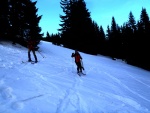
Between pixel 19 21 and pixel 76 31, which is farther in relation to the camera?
pixel 76 31

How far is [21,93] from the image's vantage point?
7.54 metres

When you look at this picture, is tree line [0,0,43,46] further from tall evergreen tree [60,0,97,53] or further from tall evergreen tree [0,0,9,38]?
tall evergreen tree [60,0,97,53]

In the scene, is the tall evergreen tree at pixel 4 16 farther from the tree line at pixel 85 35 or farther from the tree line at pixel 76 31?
the tree line at pixel 85 35

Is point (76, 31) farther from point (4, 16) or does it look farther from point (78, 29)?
point (4, 16)

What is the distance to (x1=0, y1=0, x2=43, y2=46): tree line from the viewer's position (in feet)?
83.7

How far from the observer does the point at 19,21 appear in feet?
88.9

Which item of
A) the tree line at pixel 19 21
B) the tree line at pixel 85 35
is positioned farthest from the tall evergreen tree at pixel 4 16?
the tree line at pixel 85 35

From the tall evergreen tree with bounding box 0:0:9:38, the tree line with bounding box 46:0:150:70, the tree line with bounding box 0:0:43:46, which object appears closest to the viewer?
the tall evergreen tree with bounding box 0:0:9:38

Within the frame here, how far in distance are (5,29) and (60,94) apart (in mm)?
20556

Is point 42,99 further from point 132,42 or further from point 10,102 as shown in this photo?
point 132,42

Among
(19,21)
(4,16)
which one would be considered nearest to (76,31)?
(19,21)

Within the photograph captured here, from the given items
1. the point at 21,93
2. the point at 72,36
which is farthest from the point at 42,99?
the point at 72,36

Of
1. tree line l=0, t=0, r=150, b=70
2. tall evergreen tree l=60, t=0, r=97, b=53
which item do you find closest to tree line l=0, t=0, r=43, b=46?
tree line l=0, t=0, r=150, b=70

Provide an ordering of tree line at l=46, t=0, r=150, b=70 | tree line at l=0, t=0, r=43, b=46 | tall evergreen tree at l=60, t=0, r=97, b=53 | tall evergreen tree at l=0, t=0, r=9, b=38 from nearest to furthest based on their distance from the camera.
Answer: tall evergreen tree at l=0, t=0, r=9, b=38 < tree line at l=0, t=0, r=43, b=46 < tree line at l=46, t=0, r=150, b=70 < tall evergreen tree at l=60, t=0, r=97, b=53
